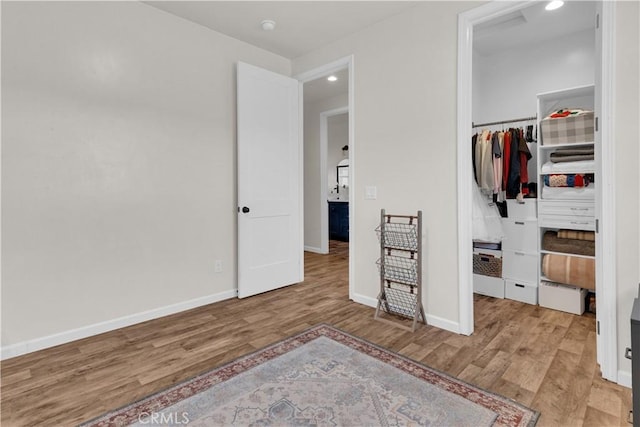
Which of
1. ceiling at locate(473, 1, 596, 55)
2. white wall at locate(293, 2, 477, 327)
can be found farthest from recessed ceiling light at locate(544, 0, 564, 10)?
white wall at locate(293, 2, 477, 327)

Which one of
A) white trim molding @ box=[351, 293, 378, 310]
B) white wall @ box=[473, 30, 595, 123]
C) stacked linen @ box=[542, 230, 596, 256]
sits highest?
white wall @ box=[473, 30, 595, 123]

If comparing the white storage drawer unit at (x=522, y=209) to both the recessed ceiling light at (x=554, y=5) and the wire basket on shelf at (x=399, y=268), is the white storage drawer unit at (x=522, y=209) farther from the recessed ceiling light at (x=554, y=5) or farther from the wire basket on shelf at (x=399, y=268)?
the recessed ceiling light at (x=554, y=5)

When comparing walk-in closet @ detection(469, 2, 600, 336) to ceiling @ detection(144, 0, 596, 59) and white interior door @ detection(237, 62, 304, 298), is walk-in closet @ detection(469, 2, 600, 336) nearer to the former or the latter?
ceiling @ detection(144, 0, 596, 59)

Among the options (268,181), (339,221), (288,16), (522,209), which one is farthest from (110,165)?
(339,221)

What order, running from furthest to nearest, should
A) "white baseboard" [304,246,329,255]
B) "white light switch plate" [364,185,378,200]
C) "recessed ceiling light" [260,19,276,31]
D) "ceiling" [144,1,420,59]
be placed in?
"white baseboard" [304,246,329,255] < "white light switch plate" [364,185,378,200] < "recessed ceiling light" [260,19,276,31] < "ceiling" [144,1,420,59]

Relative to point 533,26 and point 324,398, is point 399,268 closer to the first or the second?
point 324,398

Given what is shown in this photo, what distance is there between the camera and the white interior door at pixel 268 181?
3277mm

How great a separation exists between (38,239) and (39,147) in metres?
0.63

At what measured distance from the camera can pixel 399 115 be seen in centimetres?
282

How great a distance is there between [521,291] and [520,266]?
24 cm

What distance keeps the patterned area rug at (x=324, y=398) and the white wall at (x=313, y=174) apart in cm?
385

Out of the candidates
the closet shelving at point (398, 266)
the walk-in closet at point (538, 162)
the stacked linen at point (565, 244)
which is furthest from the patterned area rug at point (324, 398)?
the stacked linen at point (565, 244)

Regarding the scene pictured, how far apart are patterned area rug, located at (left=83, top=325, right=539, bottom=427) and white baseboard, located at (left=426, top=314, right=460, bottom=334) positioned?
0.64 m

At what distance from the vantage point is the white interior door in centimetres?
328
